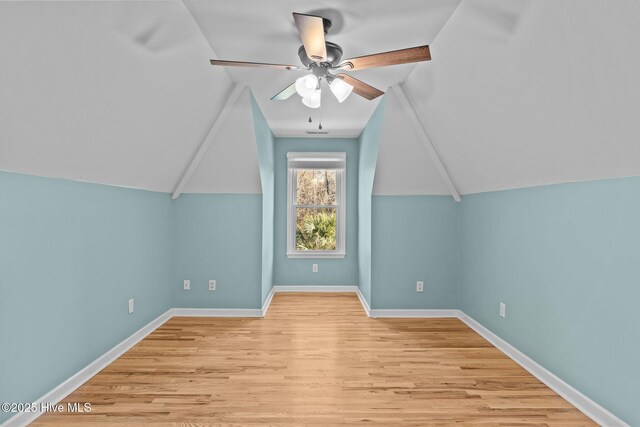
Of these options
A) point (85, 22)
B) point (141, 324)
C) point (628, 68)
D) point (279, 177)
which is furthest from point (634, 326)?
point (279, 177)

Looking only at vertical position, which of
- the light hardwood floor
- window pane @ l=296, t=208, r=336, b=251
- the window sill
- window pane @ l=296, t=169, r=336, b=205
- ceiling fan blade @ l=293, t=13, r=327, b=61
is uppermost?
ceiling fan blade @ l=293, t=13, r=327, b=61

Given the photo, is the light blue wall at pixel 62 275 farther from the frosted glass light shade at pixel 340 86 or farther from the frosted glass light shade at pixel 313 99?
the frosted glass light shade at pixel 340 86

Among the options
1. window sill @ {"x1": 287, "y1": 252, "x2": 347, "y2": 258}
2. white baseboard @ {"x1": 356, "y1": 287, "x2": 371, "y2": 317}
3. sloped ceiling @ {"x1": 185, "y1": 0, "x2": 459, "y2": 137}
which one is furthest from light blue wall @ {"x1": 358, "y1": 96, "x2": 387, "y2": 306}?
sloped ceiling @ {"x1": 185, "y1": 0, "x2": 459, "y2": 137}

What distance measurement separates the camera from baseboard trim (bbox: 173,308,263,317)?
4.07 m

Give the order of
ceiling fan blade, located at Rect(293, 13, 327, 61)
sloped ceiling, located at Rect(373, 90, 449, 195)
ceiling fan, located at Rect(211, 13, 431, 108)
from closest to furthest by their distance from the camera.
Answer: ceiling fan blade, located at Rect(293, 13, 327, 61) → ceiling fan, located at Rect(211, 13, 431, 108) → sloped ceiling, located at Rect(373, 90, 449, 195)

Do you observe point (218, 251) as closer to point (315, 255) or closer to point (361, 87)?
point (315, 255)

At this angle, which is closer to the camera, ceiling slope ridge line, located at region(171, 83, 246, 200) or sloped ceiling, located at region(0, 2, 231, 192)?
sloped ceiling, located at region(0, 2, 231, 192)

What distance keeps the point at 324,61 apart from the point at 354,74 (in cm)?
87

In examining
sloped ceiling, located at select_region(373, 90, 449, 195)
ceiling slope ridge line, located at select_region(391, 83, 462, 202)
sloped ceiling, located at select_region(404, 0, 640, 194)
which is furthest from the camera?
sloped ceiling, located at select_region(373, 90, 449, 195)

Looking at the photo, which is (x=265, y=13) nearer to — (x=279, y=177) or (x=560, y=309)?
(x=560, y=309)

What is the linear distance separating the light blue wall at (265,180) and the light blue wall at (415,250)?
131cm

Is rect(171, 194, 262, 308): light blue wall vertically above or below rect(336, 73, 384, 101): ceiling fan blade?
below

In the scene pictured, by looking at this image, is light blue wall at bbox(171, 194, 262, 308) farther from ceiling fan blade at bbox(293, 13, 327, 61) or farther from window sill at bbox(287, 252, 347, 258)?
ceiling fan blade at bbox(293, 13, 327, 61)

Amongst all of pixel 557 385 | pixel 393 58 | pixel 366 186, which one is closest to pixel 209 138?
pixel 366 186
